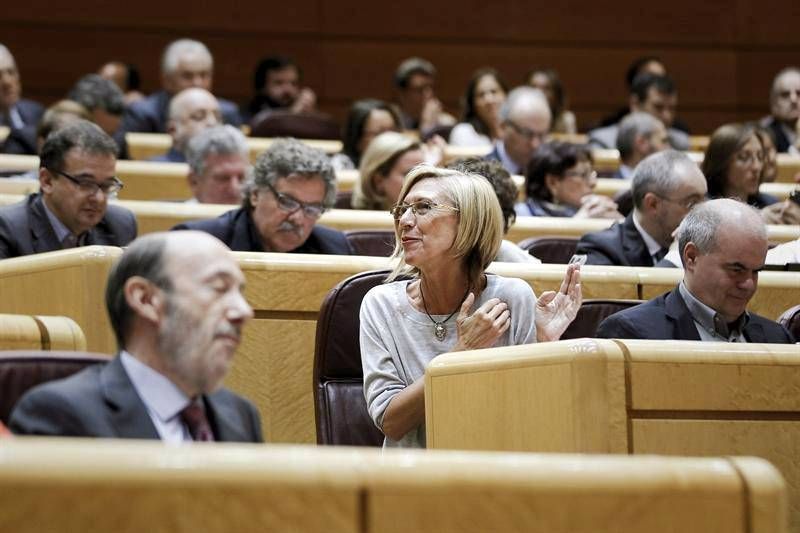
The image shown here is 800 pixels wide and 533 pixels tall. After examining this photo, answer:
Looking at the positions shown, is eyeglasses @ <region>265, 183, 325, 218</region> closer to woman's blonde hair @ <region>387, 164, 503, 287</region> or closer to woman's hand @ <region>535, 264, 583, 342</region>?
woman's blonde hair @ <region>387, 164, 503, 287</region>

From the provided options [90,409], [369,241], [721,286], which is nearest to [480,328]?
[721,286]

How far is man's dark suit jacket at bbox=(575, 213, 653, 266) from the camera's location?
2.64m

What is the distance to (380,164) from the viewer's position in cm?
313

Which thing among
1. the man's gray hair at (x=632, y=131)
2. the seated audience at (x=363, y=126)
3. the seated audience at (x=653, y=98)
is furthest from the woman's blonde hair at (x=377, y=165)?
the seated audience at (x=653, y=98)

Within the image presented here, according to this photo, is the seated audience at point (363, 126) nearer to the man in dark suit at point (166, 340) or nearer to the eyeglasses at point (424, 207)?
the eyeglasses at point (424, 207)

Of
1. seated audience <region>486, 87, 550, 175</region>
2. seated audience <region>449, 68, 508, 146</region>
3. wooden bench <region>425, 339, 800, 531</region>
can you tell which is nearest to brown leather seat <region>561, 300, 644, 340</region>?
wooden bench <region>425, 339, 800, 531</region>

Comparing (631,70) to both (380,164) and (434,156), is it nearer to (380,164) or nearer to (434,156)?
(434,156)

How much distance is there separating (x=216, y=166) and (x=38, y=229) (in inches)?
30.8

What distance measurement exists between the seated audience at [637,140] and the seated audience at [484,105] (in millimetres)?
584

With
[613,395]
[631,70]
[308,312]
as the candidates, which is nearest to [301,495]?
[613,395]

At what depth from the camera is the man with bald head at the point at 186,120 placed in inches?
154

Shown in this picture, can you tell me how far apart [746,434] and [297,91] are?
3.58 m

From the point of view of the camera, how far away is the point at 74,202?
2492mm

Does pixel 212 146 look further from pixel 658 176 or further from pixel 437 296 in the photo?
pixel 437 296
